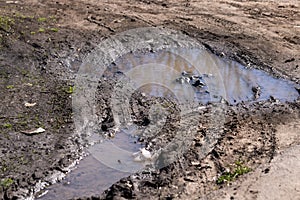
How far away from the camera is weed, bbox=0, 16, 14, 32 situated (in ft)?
27.1

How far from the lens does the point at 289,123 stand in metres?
5.79

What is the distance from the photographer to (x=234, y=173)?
15.5 feet

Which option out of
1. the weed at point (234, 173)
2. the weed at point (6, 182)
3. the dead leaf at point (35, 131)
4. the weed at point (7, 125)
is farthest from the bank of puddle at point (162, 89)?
the weed at point (7, 125)

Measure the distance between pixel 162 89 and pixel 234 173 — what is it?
2.28m

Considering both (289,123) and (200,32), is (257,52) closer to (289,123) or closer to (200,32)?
(200,32)

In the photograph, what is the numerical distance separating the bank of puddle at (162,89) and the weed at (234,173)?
92cm

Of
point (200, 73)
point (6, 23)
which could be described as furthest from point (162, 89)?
point (6, 23)

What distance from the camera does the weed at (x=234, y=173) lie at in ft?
15.2

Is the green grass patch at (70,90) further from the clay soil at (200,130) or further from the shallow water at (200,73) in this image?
the shallow water at (200,73)

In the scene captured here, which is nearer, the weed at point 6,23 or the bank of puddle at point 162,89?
the bank of puddle at point 162,89

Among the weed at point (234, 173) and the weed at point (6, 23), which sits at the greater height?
the weed at point (6, 23)

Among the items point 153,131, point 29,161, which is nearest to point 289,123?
point 153,131

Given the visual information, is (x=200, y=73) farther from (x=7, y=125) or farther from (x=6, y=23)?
(x=6, y=23)

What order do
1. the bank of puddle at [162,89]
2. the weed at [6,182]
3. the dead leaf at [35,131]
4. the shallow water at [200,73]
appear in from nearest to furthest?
the weed at [6,182], the bank of puddle at [162,89], the dead leaf at [35,131], the shallow water at [200,73]
